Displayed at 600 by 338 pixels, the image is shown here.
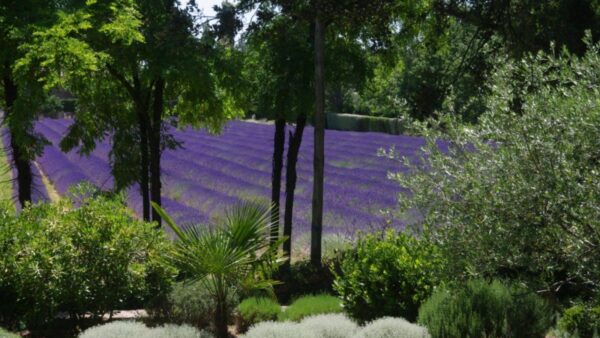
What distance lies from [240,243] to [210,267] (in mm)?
470

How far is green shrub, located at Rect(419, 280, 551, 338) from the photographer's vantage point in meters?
7.18

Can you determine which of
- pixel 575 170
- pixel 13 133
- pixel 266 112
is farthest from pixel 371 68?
pixel 575 170

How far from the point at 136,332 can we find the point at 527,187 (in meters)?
4.05

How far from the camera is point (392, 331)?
719 centimetres

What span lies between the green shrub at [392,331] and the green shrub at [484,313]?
133 millimetres

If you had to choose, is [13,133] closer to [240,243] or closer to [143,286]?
[143,286]

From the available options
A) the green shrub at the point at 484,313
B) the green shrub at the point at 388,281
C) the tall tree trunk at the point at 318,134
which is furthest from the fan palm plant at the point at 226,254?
the tall tree trunk at the point at 318,134

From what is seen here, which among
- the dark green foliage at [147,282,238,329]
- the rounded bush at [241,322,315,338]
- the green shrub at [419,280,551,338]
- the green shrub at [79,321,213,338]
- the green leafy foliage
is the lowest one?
the dark green foliage at [147,282,238,329]

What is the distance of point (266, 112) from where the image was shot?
15875 millimetres

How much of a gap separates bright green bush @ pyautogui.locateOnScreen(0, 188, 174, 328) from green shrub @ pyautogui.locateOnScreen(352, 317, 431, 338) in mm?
2936

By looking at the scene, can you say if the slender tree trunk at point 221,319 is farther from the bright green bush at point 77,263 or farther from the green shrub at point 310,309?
the green shrub at point 310,309

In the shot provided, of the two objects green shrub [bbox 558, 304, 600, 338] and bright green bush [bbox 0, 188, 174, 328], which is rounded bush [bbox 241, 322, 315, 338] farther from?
green shrub [bbox 558, 304, 600, 338]

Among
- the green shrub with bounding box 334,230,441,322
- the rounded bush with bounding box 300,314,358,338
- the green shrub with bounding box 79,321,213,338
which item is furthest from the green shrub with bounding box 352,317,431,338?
the green shrub with bounding box 79,321,213,338

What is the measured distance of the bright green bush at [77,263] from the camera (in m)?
8.53
